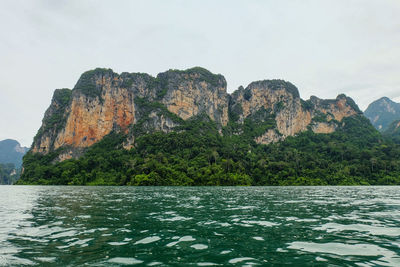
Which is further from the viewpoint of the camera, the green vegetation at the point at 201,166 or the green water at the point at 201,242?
the green vegetation at the point at 201,166

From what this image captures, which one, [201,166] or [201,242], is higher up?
[201,166]

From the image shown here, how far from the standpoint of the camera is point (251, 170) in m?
136

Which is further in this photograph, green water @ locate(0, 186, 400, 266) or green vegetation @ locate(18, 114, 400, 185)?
green vegetation @ locate(18, 114, 400, 185)

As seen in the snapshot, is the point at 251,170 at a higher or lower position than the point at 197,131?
lower

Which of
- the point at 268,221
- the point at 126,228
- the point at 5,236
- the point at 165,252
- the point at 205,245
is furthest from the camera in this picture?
the point at 268,221

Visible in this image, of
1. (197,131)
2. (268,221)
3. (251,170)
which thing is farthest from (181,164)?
(268,221)

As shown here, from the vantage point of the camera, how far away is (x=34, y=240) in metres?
10.3

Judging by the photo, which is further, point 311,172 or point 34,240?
point 311,172

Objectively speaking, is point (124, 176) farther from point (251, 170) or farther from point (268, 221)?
point (268, 221)

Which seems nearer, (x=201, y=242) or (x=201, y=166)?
(x=201, y=242)

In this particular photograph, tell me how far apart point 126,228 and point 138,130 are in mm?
179045

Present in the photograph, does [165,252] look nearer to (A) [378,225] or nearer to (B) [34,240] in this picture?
(B) [34,240]

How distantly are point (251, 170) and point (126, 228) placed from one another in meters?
128

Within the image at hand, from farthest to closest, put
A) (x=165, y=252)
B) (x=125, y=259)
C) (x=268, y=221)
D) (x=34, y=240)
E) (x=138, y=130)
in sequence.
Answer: (x=138, y=130), (x=268, y=221), (x=34, y=240), (x=165, y=252), (x=125, y=259)
